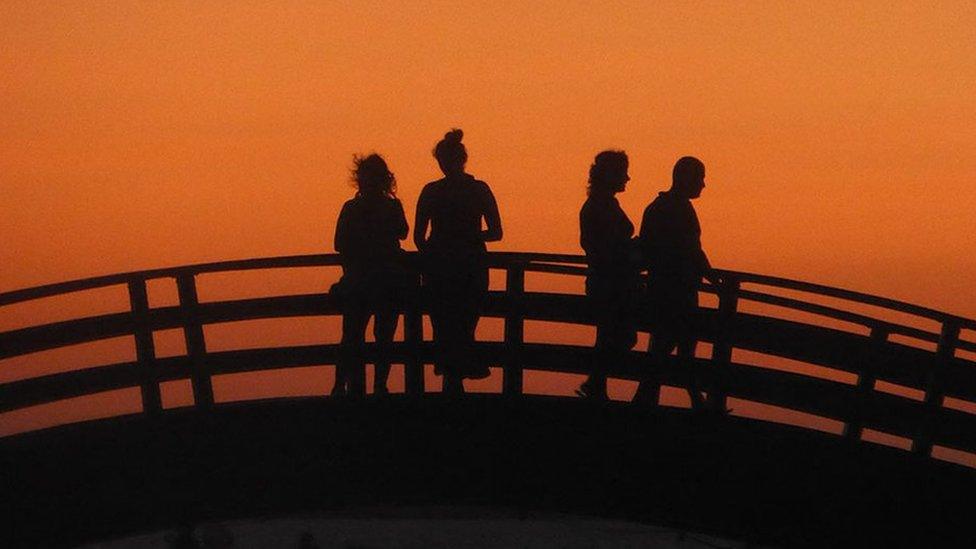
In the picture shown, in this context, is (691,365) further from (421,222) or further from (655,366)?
(421,222)

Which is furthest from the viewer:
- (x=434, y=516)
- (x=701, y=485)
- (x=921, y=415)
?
(x=434, y=516)

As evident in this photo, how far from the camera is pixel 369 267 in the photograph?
38.9 ft

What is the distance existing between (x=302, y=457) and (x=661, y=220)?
2.97 metres

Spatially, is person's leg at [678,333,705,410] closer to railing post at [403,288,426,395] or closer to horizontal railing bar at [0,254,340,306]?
railing post at [403,288,426,395]

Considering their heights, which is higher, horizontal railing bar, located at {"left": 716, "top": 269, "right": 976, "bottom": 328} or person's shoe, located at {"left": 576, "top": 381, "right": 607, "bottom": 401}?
horizontal railing bar, located at {"left": 716, "top": 269, "right": 976, "bottom": 328}

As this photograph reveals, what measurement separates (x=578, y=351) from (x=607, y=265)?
0.63 m

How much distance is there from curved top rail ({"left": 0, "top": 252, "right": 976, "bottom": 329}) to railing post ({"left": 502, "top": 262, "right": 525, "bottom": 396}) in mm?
104

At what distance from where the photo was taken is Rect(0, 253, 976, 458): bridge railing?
11109mm

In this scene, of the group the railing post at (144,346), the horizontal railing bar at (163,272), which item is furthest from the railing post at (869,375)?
the railing post at (144,346)

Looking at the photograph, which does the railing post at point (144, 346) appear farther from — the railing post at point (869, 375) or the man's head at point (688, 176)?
the railing post at point (869, 375)

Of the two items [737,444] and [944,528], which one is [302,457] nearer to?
[737,444]

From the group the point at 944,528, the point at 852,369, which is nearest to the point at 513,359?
the point at 852,369

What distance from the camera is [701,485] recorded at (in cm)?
1183

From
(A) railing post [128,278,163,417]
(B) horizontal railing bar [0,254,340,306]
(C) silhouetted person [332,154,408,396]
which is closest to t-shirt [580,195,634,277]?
Result: (C) silhouetted person [332,154,408,396]
